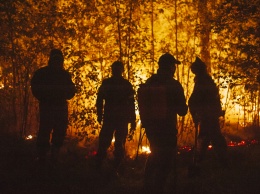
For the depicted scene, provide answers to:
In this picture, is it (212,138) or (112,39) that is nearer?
(212,138)

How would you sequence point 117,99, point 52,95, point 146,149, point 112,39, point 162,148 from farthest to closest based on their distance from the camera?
point 112,39, point 146,149, point 117,99, point 52,95, point 162,148

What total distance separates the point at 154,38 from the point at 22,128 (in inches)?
124

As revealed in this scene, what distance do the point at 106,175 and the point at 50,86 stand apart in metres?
1.42

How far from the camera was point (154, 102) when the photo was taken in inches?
139

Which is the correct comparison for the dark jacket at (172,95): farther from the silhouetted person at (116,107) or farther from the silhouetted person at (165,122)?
the silhouetted person at (116,107)

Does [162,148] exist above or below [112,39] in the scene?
below

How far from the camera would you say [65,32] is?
6.25 m

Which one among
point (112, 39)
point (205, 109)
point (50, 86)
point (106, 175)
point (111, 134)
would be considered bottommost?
point (106, 175)

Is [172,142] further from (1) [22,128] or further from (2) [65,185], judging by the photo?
(1) [22,128]

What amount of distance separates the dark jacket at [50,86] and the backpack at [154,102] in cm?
151

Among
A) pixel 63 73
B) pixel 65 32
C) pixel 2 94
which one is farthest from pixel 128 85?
pixel 2 94

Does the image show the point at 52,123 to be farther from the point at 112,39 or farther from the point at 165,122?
the point at 112,39

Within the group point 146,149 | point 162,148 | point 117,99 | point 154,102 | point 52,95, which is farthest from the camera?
point 146,149

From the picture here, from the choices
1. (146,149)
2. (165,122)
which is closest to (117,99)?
(165,122)
